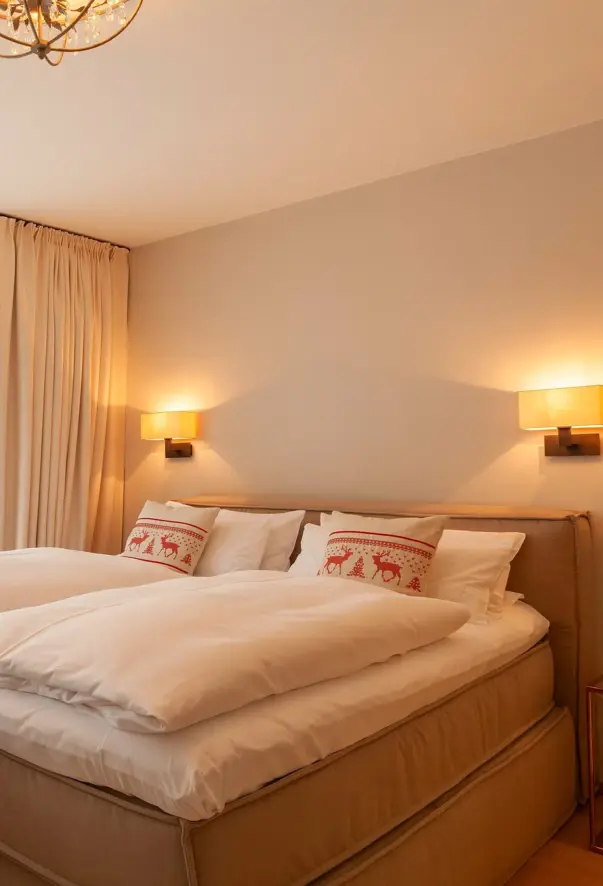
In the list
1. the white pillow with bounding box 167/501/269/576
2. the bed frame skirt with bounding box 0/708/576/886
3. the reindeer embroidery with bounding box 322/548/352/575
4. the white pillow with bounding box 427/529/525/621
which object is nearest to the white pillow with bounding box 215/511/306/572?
the white pillow with bounding box 167/501/269/576

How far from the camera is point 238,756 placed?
1379 millimetres

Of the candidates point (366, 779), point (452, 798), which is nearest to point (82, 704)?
point (366, 779)

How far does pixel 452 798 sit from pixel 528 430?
154 centimetres

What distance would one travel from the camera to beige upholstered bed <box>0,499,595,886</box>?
1333 mm

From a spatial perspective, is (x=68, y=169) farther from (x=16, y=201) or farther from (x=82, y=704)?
(x=82, y=704)

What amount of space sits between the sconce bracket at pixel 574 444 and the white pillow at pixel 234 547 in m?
1.26

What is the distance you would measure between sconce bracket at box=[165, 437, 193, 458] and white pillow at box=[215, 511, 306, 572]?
94 cm

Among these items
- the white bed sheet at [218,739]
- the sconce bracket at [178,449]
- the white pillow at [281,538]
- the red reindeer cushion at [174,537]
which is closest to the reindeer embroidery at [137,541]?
the red reindeer cushion at [174,537]

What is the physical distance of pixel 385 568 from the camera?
99.4 inches

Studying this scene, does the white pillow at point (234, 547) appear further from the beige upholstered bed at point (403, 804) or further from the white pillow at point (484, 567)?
the beige upholstered bed at point (403, 804)

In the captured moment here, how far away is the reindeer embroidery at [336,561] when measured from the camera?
103 inches

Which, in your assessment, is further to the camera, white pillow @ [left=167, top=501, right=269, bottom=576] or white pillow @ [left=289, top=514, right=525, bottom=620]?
white pillow @ [left=167, top=501, right=269, bottom=576]

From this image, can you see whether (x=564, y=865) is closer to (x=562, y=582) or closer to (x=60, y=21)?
(x=562, y=582)

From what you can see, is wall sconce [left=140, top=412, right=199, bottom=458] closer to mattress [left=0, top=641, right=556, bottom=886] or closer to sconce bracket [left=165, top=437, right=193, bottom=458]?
sconce bracket [left=165, top=437, right=193, bottom=458]
